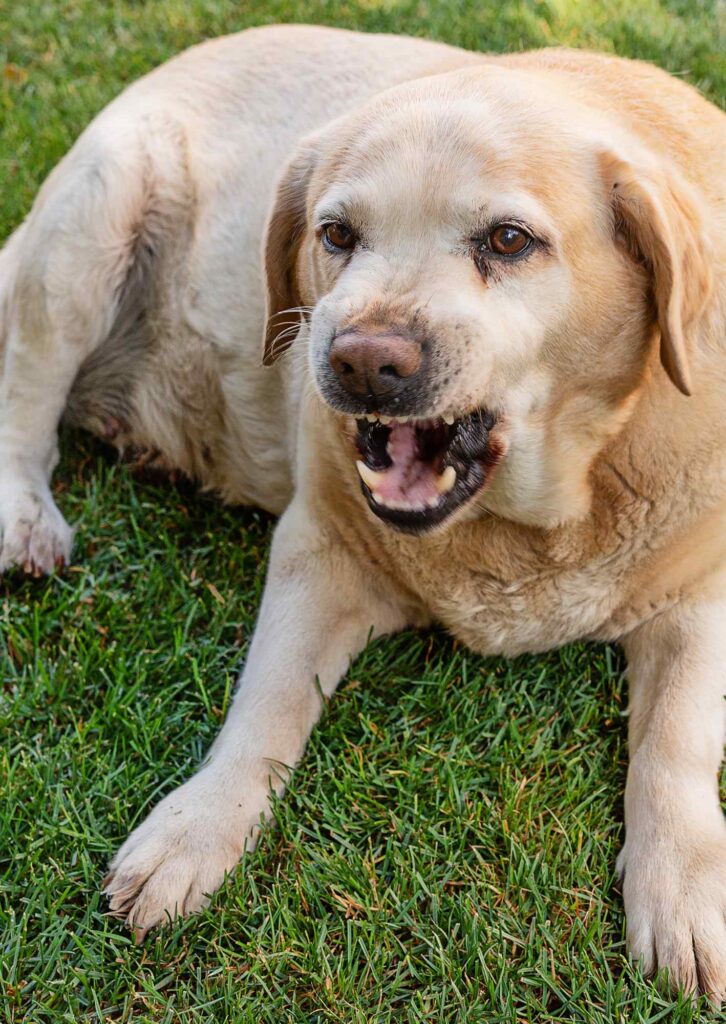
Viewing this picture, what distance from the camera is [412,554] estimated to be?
2975 mm

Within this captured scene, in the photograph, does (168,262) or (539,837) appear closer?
(539,837)

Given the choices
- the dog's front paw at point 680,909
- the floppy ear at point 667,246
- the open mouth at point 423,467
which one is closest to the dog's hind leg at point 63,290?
the open mouth at point 423,467

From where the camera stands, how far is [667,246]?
236 centimetres

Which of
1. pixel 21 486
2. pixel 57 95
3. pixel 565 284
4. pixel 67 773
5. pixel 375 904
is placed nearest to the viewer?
pixel 565 284

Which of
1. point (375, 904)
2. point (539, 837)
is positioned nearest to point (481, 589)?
point (539, 837)

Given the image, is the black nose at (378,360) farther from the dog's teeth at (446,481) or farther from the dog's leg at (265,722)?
the dog's leg at (265,722)

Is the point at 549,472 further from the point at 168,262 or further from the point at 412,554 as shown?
the point at 168,262

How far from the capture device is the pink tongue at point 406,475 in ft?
8.55

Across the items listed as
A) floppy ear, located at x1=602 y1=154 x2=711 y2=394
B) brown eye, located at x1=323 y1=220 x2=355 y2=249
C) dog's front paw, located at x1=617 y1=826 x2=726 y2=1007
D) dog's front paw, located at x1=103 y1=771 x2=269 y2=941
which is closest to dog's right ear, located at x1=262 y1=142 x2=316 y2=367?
brown eye, located at x1=323 y1=220 x2=355 y2=249

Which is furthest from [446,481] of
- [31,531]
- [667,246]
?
[31,531]

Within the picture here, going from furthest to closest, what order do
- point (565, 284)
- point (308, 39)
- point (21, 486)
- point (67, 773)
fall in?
point (308, 39) < point (21, 486) < point (67, 773) < point (565, 284)

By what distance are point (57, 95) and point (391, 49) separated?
8.20 feet

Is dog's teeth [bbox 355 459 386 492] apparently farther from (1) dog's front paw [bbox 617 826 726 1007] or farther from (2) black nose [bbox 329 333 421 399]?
(1) dog's front paw [bbox 617 826 726 1007]

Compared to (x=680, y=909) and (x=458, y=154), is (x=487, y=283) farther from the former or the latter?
(x=680, y=909)
